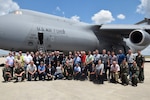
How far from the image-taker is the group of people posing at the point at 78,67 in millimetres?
9047

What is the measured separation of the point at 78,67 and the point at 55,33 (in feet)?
15.3

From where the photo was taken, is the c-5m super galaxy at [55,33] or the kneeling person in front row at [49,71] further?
the c-5m super galaxy at [55,33]

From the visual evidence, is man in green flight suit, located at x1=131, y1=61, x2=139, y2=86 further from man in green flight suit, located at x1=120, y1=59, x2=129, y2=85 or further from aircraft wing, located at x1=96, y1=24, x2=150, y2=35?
aircraft wing, located at x1=96, y1=24, x2=150, y2=35

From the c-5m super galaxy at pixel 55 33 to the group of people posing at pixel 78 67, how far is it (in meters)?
2.31

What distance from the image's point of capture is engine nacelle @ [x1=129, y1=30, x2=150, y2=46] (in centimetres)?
1600

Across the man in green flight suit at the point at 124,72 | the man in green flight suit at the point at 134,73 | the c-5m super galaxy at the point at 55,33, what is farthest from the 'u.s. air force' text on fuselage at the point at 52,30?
the man in green flight suit at the point at 134,73

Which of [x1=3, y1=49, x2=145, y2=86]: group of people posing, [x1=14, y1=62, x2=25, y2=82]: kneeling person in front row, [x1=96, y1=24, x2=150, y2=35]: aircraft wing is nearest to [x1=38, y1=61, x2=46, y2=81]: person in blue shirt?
[x1=3, y1=49, x2=145, y2=86]: group of people posing

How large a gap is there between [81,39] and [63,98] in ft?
32.7

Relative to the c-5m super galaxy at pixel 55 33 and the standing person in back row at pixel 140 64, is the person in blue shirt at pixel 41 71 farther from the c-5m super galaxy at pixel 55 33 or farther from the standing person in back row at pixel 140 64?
the standing person in back row at pixel 140 64

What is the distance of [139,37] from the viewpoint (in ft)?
53.9

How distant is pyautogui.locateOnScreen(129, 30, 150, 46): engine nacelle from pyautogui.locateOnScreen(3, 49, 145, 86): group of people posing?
673 cm

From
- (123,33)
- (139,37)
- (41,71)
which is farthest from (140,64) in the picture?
(123,33)

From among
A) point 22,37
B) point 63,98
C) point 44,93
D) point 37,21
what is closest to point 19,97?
point 44,93

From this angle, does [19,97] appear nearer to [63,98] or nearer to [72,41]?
[63,98]
